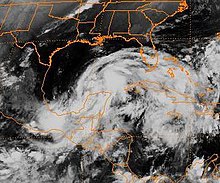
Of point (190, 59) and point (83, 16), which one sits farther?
point (83, 16)

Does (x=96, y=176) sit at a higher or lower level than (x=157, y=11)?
lower

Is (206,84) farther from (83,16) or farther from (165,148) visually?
(83,16)

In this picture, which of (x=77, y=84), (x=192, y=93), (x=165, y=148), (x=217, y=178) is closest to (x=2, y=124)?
(x=77, y=84)

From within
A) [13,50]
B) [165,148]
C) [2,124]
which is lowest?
[165,148]

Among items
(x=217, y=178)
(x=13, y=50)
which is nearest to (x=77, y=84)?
(x=13, y=50)

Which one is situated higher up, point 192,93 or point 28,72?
point 28,72

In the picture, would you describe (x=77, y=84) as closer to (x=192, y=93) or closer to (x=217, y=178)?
(x=192, y=93)
